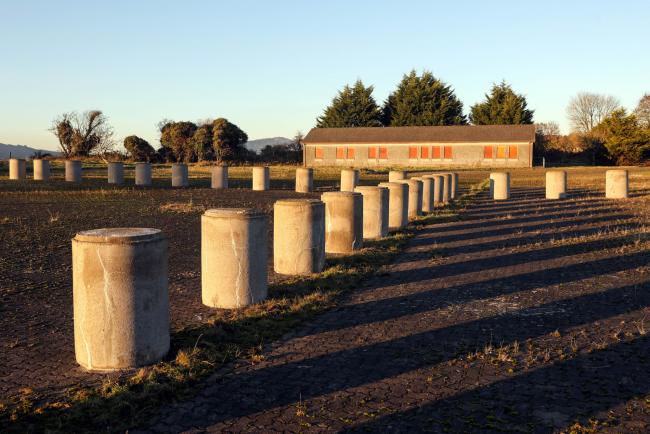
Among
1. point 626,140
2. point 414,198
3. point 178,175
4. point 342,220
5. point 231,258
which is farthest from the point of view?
point 626,140

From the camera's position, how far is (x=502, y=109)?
236 feet

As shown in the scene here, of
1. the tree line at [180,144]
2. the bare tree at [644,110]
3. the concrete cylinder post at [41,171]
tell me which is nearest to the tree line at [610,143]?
the bare tree at [644,110]

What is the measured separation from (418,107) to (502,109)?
34.0ft

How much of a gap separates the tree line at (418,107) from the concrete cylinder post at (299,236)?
67066mm

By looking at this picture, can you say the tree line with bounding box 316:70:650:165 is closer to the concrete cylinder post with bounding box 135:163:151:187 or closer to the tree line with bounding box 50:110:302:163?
the tree line with bounding box 50:110:302:163

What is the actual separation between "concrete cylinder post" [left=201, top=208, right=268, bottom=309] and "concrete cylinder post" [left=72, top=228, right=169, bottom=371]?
1870 mm

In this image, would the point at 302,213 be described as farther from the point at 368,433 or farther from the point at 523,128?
the point at 523,128

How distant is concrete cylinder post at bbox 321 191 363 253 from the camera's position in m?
10.9

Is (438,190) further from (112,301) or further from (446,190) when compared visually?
(112,301)

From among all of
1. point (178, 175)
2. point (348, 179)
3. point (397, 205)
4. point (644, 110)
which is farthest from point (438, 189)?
point (644, 110)

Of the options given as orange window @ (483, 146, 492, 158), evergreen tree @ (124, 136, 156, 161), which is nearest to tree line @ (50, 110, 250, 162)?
evergreen tree @ (124, 136, 156, 161)

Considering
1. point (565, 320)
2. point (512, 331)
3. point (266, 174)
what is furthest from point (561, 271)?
point (266, 174)

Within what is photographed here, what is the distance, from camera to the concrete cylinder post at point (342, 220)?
10852mm

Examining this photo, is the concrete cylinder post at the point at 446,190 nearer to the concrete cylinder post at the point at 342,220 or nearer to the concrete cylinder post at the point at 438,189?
the concrete cylinder post at the point at 438,189
